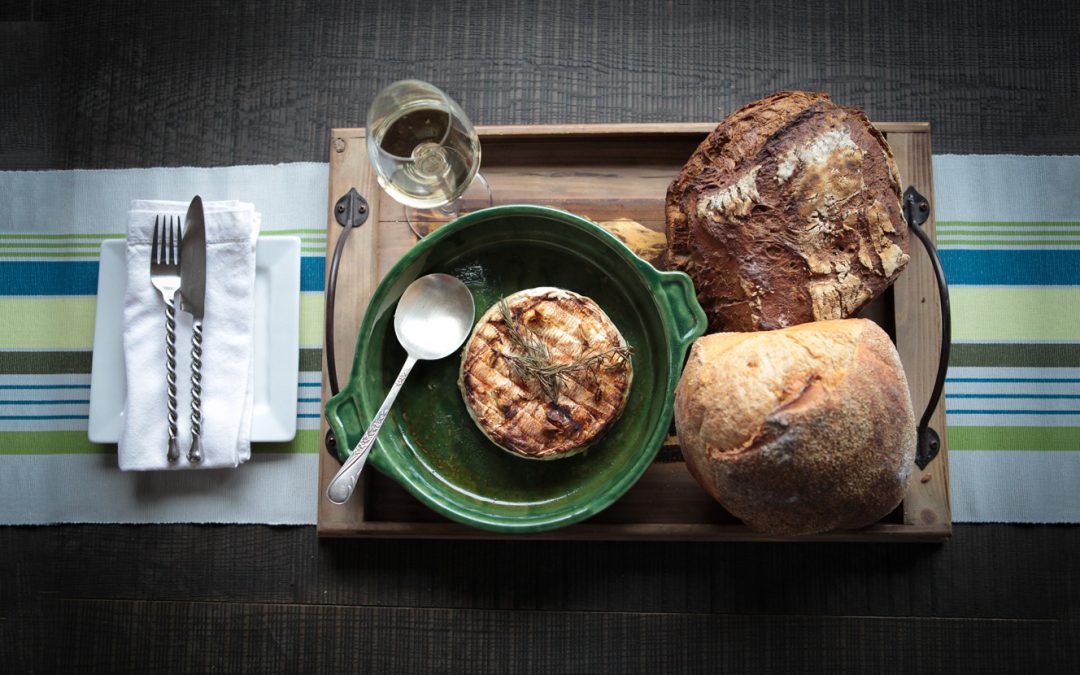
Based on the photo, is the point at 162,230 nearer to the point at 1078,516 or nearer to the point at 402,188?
the point at 402,188

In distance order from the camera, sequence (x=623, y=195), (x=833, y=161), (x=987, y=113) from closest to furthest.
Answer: (x=833, y=161) < (x=623, y=195) < (x=987, y=113)

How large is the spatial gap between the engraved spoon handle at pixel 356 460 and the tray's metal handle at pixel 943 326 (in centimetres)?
113

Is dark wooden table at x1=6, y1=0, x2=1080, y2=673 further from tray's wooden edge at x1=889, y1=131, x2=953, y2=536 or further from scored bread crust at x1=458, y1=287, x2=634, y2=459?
scored bread crust at x1=458, y1=287, x2=634, y2=459

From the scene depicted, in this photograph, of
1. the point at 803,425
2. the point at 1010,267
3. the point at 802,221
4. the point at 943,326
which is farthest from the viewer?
the point at 1010,267

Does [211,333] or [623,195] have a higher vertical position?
[623,195]

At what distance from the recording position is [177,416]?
1.60m

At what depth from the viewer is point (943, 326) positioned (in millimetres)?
1461

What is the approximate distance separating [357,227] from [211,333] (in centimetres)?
42

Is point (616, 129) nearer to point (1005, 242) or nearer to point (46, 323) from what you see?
point (1005, 242)

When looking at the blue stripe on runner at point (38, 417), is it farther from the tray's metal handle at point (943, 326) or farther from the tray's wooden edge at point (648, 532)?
the tray's metal handle at point (943, 326)

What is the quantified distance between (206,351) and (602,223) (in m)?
0.96

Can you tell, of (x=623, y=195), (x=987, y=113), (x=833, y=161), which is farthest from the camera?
(x=987, y=113)

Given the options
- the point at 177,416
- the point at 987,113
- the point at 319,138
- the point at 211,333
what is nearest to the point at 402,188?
the point at 319,138

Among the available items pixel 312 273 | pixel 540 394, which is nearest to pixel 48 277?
pixel 312 273
